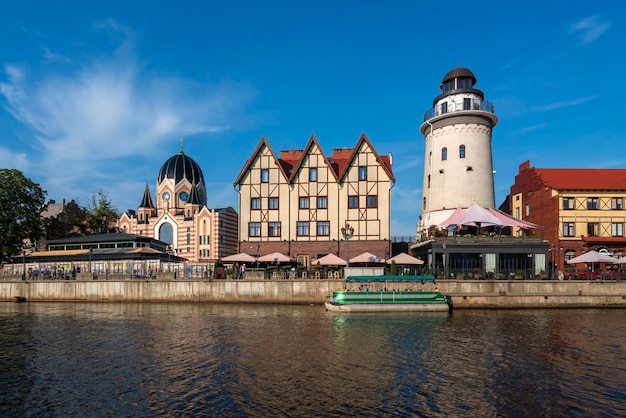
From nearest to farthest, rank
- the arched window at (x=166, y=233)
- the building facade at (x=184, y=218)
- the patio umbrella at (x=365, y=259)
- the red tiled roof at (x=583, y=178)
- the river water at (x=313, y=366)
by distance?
1. the river water at (x=313, y=366)
2. the patio umbrella at (x=365, y=259)
3. the red tiled roof at (x=583, y=178)
4. the building facade at (x=184, y=218)
5. the arched window at (x=166, y=233)

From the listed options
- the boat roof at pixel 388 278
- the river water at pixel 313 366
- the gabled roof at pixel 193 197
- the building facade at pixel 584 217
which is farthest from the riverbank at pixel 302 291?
the gabled roof at pixel 193 197

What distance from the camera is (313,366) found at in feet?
65.6

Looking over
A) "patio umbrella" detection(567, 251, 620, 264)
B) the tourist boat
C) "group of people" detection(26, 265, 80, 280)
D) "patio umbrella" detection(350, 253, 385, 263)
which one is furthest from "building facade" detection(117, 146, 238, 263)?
"patio umbrella" detection(567, 251, 620, 264)

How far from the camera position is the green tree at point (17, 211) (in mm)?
62281

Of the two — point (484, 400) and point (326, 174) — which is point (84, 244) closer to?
point (326, 174)

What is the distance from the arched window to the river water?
161 feet

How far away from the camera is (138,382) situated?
18094 millimetres

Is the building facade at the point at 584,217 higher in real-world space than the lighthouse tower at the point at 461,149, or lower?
lower

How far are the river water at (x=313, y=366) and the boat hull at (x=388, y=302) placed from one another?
302cm

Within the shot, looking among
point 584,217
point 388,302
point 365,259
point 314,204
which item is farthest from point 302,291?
point 584,217

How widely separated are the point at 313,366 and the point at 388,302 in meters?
19.2

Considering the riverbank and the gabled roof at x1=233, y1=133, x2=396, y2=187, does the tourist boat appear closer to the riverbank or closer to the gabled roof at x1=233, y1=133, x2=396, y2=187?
the riverbank

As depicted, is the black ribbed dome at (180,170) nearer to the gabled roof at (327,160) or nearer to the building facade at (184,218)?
the building facade at (184,218)

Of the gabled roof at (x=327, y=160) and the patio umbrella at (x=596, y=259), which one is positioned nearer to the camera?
the patio umbrella at (x=596, y=259)
